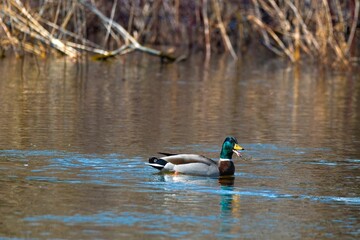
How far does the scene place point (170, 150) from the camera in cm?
1245

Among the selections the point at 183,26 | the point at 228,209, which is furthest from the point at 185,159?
the point at 183,26

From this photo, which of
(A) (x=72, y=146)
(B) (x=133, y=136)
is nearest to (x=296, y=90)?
(B) (x=133, y=136)

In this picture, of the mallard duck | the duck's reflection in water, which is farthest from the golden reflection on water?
the duck's reflection in water

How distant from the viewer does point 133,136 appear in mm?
13461

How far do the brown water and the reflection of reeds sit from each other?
86cm

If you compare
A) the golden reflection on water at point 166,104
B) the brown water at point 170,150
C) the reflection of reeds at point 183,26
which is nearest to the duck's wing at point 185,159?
the brown water at point 170,150

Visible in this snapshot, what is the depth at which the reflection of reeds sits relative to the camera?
2189 centimetres

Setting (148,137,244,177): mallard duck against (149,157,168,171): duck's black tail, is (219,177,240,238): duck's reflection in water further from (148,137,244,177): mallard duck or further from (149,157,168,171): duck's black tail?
(149,157,168,171): duck's black tail

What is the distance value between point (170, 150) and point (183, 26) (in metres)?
20.8

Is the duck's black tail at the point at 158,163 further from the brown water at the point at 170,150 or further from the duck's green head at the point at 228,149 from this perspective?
the duck's green head at the point at 228,149

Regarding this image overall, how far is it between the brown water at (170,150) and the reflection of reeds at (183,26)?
0.86m

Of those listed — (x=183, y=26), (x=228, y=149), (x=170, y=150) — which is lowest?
(x=170, y=150)

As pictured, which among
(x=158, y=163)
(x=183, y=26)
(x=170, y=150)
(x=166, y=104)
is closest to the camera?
(x=158, y=163)

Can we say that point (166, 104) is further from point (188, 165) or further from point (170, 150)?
point (188, 165)
